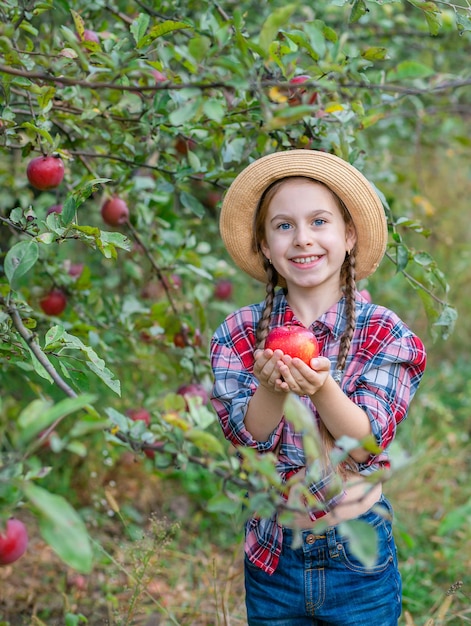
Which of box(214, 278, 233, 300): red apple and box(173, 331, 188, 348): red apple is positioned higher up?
box(173, 331, 188, 348): red apple

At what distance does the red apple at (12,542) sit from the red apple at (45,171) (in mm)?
800

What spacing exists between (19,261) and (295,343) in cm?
51

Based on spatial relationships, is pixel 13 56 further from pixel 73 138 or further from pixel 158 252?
pixel 158 252

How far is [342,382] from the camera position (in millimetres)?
1513

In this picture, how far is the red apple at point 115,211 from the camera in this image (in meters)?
2.13

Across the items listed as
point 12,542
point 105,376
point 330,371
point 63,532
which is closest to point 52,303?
point 12,542

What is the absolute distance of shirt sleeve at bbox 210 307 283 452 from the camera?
150cm

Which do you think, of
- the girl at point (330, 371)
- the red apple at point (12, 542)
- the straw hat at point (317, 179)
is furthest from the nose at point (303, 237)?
the red apple at point (12, 542)

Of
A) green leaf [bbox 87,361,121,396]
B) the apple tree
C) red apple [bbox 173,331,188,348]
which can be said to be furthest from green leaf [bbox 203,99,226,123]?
red apple [bbox 173,331,188,348]

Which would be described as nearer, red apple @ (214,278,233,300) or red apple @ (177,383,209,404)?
red apple @ (177,383,209,404)

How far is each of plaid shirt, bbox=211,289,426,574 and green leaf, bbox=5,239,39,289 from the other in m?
0.49

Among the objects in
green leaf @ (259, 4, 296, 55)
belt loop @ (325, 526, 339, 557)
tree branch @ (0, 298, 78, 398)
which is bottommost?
belt loop @ (325, 526, 339, 557)

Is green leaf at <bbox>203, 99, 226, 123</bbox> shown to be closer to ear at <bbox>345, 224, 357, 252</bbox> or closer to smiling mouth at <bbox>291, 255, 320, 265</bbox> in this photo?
smiling mouth at <bbox>291, 255, 320, 265</bbox>

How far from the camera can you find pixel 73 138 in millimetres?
2055
